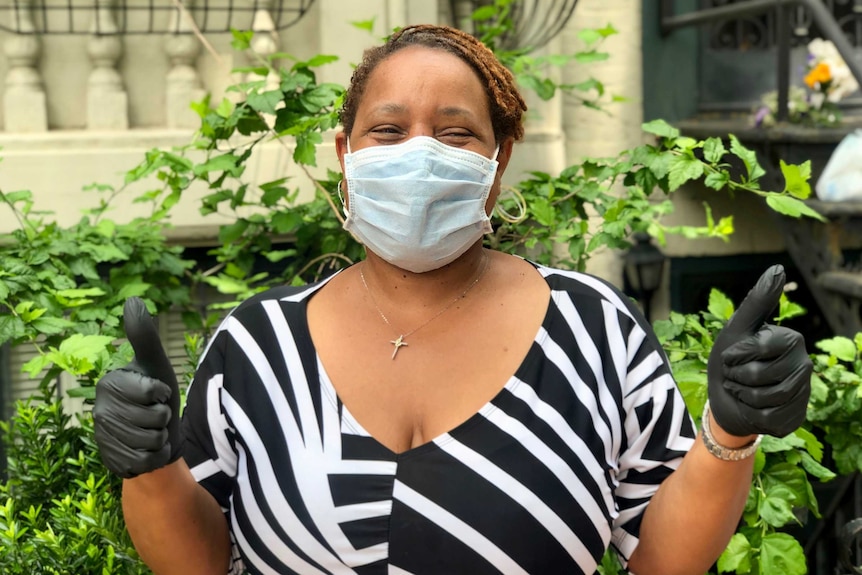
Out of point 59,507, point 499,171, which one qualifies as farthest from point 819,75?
point 59,507

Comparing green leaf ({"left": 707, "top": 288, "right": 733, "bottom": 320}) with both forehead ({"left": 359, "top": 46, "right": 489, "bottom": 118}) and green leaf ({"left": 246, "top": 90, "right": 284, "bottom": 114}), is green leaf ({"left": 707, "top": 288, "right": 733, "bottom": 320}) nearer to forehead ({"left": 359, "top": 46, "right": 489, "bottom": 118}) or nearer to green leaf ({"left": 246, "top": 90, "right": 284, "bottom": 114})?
forehead ({"left": 359, "top": 46, "right": 489, "bottom": 118})

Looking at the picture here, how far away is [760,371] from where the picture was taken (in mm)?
1452

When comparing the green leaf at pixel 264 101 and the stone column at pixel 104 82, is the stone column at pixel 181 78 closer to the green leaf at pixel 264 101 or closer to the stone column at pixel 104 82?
the stone column at pixel 104 82

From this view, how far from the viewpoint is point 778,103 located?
4797 mm

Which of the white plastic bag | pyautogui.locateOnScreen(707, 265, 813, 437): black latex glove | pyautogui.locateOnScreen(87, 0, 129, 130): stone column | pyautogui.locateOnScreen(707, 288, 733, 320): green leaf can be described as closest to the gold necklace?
pyautogui.locateOnScreen(707, 265, 813, 437): black latex glove

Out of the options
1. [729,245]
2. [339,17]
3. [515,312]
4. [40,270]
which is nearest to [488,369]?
[515,312]

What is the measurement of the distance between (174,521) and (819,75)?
415 centimetres

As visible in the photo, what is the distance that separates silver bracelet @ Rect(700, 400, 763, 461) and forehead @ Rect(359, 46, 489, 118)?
635mm

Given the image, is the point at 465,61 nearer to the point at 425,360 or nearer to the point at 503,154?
the point at 503,154

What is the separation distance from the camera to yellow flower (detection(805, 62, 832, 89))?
16.2 feet

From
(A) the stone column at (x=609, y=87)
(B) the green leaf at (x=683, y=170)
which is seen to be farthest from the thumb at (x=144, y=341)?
(A) the stone column at (x=609, y=87)

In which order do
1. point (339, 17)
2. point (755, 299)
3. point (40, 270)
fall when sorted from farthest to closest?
point (339, 17) < point (40, 270) < point (755, 299)

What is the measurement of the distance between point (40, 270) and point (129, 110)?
145 centimetres

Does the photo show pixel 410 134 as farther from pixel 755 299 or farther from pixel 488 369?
pixel 755 299
